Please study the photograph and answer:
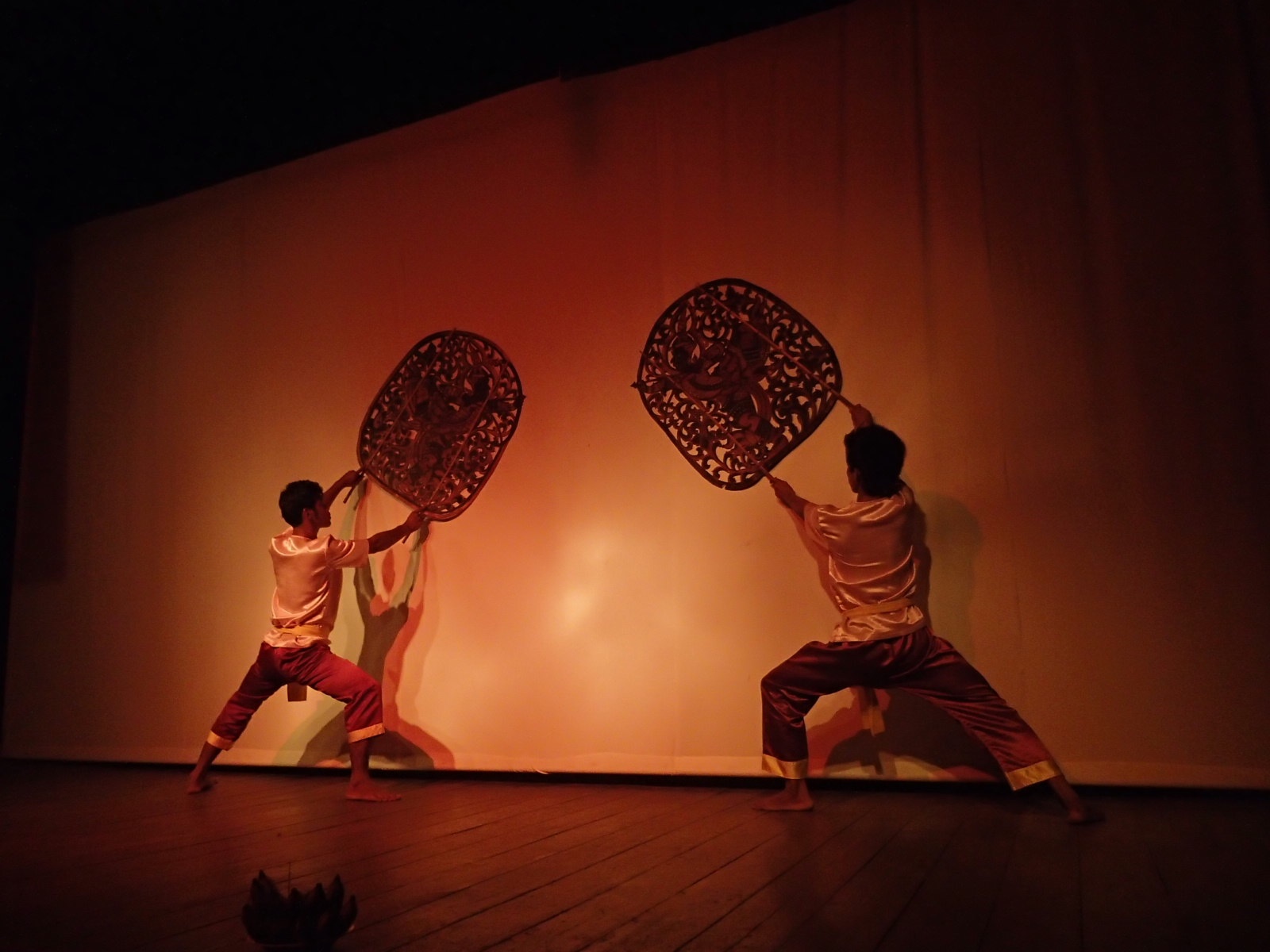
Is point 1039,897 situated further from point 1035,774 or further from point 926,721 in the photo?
point 926,721

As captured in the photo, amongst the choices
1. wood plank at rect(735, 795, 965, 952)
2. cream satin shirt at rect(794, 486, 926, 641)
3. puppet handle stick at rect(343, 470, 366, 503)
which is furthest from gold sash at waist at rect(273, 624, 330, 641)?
wood plank at rect(735, 795, 965, 952)

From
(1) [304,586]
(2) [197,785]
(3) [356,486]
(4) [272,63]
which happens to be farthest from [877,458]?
(4) [272,63]

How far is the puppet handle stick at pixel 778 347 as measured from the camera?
2996 mm

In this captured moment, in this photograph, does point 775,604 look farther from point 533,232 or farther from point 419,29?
point 419,29

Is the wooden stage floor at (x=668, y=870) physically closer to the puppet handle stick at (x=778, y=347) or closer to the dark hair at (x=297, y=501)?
the dark hair at (x=297, y=501)

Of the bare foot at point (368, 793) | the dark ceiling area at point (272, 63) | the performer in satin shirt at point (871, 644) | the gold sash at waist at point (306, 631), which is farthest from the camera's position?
the dark ceiling area at point (272, 63)

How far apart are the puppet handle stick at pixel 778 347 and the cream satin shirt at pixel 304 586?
62.3 inches

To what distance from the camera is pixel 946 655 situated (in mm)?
2443

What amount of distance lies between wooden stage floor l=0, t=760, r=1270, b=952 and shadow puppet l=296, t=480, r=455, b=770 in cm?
55

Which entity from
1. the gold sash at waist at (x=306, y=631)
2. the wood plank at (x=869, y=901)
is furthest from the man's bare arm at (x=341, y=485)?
the wood plank at (x=869, y=901)

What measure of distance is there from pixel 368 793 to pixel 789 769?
1380 millimetres

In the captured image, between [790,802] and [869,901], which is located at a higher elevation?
[869,901]

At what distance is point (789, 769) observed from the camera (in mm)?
2490

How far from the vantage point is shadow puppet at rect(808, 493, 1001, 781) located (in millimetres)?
2723
